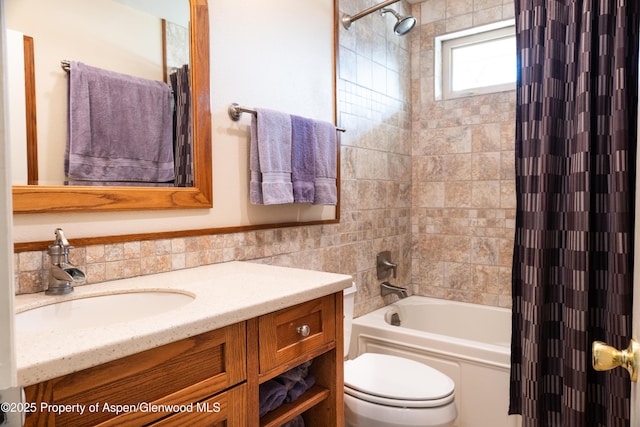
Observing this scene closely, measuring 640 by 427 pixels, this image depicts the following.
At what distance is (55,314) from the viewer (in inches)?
40.4

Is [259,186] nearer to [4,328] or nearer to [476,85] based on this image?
[4,328]

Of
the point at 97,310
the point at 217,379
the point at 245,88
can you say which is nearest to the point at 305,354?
the point at 217,379

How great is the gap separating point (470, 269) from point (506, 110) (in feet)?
3.27

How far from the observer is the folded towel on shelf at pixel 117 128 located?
1192 mm

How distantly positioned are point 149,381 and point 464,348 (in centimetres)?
159

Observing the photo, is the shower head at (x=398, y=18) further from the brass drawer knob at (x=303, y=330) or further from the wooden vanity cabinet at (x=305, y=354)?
the brass drawer knob at (x=303, y=330)

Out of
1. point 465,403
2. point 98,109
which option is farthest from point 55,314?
point 465,403

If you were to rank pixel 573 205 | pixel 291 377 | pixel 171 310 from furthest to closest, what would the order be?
pixel 573 205 < pixel 291 377 < pixel 171 310

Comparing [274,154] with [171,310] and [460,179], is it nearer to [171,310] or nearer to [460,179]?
[171,310]

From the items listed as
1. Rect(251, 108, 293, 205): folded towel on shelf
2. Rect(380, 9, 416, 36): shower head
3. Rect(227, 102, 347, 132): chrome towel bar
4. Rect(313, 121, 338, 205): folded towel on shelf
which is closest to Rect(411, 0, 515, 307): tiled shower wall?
Rect(380, 9, 416, 36): shower head

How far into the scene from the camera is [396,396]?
4.94 feet

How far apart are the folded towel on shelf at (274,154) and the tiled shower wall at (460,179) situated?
4.57 ft

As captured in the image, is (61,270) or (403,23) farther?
(403,23)

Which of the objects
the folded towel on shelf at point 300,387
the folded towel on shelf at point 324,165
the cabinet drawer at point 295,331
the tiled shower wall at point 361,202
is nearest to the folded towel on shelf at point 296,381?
the folded towel on shelf at point 300,387
